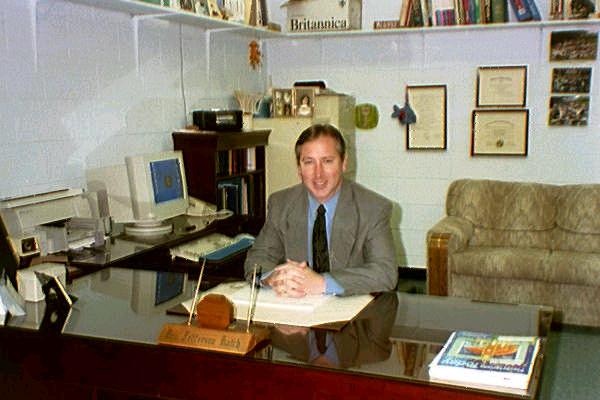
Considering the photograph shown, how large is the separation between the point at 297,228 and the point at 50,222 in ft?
3.56

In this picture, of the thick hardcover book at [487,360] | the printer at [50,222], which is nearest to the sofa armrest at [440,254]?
the printer at [50,222]

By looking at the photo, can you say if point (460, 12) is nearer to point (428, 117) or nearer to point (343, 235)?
point (428, 117)

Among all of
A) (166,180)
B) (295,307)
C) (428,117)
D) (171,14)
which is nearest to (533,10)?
(428,117)

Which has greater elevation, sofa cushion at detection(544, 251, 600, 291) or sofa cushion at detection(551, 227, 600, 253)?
sofa cushion at detection(551, 227, 600, 253)

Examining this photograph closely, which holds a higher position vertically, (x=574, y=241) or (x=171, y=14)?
(x=171, y=14)

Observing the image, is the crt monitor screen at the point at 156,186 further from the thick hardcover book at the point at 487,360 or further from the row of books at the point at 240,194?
the thick hardcover book at the point at 487,360

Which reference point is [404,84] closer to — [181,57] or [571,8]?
[571,8]

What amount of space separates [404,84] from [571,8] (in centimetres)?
129

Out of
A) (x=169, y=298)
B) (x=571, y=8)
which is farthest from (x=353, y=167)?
(x=169, y=298)

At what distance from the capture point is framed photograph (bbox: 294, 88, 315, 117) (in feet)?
15.9

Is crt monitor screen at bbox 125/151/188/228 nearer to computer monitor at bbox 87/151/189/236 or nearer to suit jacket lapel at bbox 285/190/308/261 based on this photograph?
computer monitor at bbox 87/151/189/236

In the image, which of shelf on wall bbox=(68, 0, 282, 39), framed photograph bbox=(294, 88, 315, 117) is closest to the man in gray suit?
shelf on wall bbox=(68, 0, 282, 39)

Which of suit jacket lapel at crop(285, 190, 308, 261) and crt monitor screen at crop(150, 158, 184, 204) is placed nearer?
suit jacket lapel at crop(285, 190, 308, 261)

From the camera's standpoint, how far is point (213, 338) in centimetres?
169
